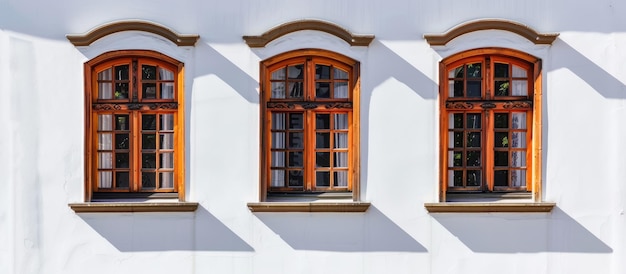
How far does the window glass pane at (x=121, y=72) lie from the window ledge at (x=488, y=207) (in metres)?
3.79

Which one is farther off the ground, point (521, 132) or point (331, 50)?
point (331, 50)

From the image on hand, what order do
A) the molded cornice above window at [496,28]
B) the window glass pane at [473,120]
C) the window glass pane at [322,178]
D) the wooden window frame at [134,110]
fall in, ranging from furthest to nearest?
the window glass pane at [322,178], the window glass pane at [473,120], the wooden window frame at [134,110], the molded cornice above window at [496,28]

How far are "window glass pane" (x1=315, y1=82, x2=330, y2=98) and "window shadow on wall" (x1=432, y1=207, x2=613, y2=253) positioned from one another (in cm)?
186

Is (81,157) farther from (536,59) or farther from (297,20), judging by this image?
(536,59)

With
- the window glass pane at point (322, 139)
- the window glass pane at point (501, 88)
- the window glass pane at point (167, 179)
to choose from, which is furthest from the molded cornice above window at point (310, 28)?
the window glass pane at point (167, 179)

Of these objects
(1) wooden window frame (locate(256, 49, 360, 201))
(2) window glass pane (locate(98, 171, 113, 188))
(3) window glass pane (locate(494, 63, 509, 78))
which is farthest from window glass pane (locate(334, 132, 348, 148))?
(2) window glass pane (locate(98, 171, 113, 188))

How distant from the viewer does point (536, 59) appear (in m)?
6.56

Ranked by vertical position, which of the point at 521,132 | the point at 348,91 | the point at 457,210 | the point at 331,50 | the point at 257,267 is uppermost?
the point at 331,50

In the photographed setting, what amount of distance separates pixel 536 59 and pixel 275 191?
3349mm

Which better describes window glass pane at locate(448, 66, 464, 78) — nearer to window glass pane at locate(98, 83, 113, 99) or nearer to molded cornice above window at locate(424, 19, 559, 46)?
molded cornice above window at locate(424, 19, 559, 46)

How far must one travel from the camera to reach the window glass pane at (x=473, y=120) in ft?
22.1

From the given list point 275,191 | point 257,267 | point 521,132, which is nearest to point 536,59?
point 521,132

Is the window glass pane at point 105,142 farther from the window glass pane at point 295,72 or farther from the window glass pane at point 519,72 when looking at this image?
the window glass pane at point 519,72

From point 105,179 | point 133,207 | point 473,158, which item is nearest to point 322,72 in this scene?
point 473,158
